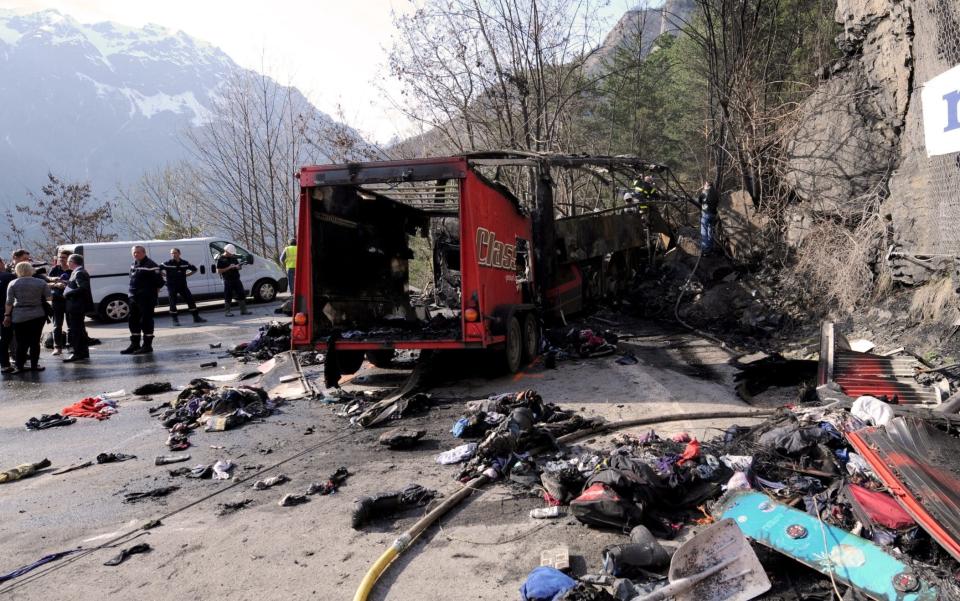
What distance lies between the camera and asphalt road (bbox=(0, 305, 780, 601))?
130 inches

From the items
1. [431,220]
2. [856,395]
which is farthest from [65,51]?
[856,395]

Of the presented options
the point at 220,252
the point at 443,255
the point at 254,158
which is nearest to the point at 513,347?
the point at 443,255

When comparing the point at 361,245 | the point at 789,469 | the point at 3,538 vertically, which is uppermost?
the point at 361,245

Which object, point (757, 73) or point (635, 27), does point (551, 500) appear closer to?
point (757, 73)

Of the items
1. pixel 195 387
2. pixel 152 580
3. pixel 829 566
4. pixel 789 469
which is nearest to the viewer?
pixel 829 566

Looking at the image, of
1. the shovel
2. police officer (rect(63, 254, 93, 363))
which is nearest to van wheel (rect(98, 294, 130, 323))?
police officer (rect(63, 254, 93, 363))

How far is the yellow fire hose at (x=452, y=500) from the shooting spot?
10.4 ft

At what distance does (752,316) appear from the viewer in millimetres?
10445

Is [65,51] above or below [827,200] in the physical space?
above

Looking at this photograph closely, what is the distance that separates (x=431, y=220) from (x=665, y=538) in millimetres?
7657

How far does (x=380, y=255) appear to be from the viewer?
9352 millimetres

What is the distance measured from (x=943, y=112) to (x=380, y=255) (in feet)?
23.0

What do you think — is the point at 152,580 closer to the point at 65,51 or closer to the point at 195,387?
the point at 195,387

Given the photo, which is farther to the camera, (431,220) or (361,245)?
(431,220)
